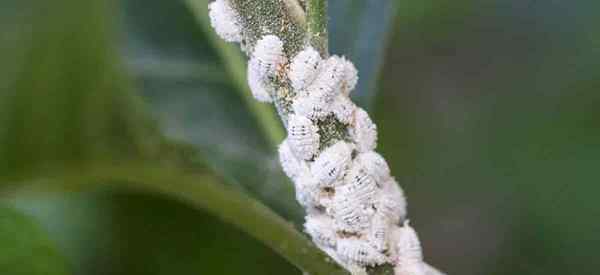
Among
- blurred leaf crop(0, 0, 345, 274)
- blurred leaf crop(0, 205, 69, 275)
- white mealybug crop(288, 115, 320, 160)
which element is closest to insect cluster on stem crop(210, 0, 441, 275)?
white mealybug crop(288, 115, 320, 160)

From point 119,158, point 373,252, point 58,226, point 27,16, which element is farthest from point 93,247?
point 373,252

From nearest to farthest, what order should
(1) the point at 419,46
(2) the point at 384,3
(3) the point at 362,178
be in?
(3) the point at 362,178
(2) the point at 384,3
(1) the point at 419,46

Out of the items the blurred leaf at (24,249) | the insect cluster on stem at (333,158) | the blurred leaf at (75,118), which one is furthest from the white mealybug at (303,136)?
the blurred leaf at (75,118)

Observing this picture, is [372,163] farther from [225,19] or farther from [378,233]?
[225,19]

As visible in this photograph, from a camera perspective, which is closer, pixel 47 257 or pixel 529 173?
pixel 47 257

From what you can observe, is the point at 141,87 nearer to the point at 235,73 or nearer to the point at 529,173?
the point at 235,73

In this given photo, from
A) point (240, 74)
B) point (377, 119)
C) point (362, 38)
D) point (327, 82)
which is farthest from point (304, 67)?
point (377, 119)

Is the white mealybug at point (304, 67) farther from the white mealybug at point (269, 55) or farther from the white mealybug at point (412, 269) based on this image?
the white mealybug at point (412, 269)
